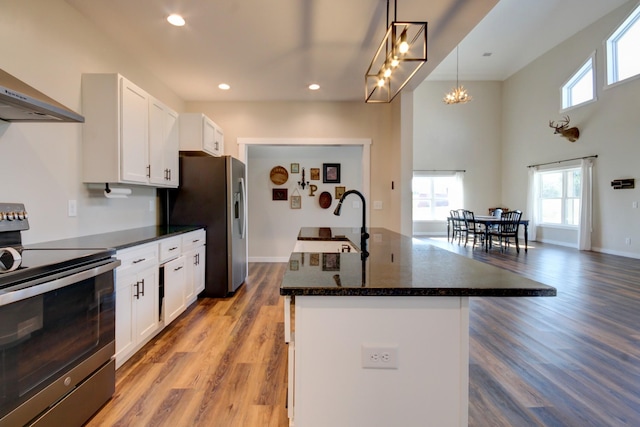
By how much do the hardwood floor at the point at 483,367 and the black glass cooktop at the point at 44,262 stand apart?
865 millimetres

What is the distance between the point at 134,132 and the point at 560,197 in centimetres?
936

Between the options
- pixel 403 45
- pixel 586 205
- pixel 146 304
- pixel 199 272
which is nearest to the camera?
pixel 403 45

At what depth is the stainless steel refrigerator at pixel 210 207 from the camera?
12.0ft

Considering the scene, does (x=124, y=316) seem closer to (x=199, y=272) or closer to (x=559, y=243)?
(x=199, y=272)

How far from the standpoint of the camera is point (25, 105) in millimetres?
1464

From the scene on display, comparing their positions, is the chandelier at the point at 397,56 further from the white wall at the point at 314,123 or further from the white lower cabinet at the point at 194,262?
the white lower cabinet at the point at 194,262

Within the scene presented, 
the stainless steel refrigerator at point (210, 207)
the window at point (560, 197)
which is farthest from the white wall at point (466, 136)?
the stainless steel refrigerator at point (210, 207)

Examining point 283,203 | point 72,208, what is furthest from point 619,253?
point 72,208

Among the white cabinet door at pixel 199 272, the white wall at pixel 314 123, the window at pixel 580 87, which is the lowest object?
the white cabinet door at pixel 199 272

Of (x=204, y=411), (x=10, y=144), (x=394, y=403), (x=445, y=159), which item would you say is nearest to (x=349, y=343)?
(x=394, y=403)

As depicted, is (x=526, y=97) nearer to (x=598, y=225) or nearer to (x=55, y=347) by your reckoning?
(x=598, y=225)

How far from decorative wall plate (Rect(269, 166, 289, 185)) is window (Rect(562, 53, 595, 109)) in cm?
689

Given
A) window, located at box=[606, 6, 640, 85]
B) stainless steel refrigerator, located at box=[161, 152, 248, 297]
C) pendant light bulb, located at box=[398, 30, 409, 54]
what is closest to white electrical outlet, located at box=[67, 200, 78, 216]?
stainless steel refrigerator, located at box=[161, 152, 248, 297]

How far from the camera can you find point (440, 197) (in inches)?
391
